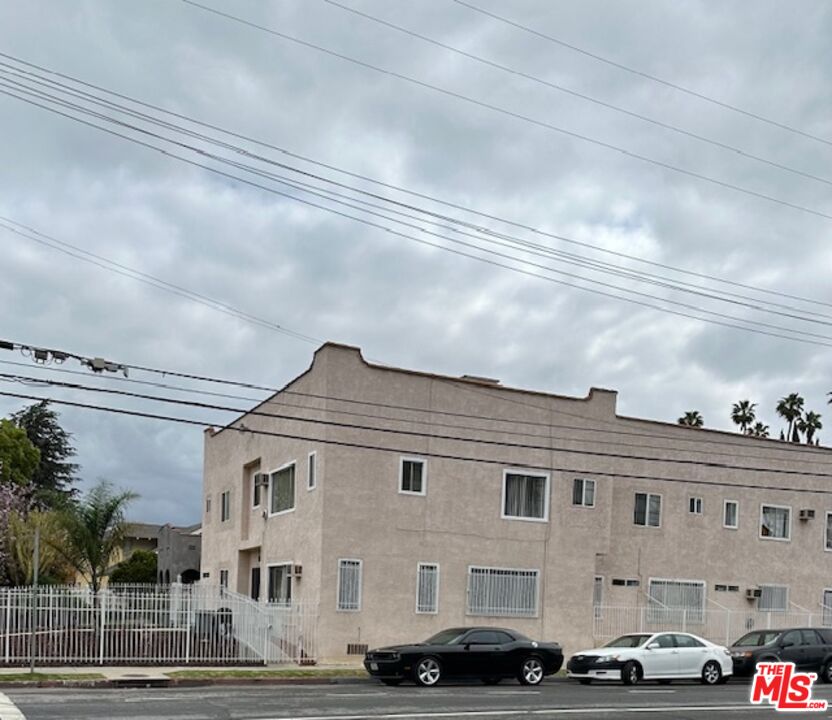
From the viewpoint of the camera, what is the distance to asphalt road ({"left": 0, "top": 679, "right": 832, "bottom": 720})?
676 inches

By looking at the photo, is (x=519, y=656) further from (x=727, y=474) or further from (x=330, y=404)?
(x=727, y=474)

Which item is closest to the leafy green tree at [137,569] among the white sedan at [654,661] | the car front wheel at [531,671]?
the white sedan at [654,661]

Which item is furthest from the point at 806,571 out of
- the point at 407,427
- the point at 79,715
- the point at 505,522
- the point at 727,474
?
the point at 79,715

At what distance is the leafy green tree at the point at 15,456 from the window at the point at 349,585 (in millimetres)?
29409

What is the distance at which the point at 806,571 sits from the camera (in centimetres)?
3725

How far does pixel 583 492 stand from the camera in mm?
33219

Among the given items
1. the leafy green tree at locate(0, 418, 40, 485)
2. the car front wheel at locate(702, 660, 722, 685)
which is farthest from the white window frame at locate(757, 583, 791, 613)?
the leafy green tree at locate(0, 418, 40, 485)

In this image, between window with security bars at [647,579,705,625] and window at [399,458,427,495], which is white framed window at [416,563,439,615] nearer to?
window at [399,458,427,495]

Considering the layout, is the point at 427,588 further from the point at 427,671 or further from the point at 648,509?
the point at 648,509

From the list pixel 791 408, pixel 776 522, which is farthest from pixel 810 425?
pixel 776 522

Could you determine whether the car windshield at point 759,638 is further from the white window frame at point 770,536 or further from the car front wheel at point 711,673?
the white window frame at point 770,536

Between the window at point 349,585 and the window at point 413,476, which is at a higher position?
the window at point 413,476

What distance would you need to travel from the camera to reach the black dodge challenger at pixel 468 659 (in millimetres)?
23141

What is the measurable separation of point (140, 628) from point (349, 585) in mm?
5581
